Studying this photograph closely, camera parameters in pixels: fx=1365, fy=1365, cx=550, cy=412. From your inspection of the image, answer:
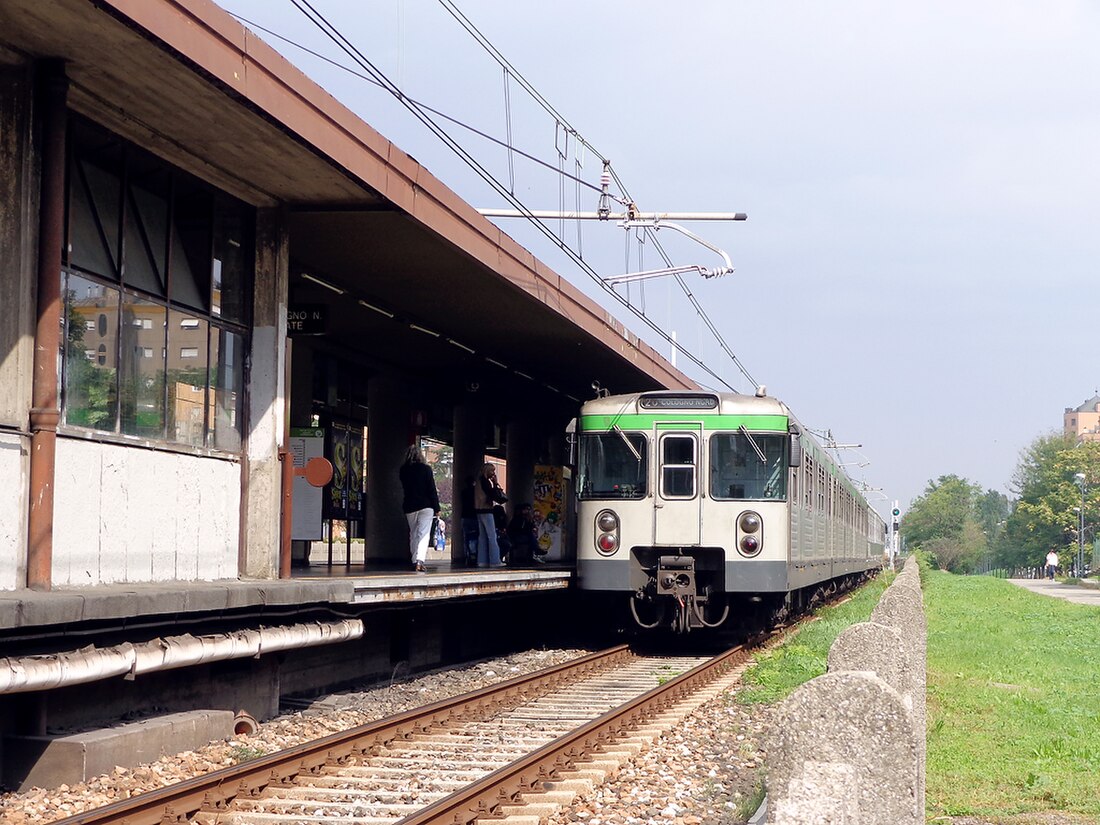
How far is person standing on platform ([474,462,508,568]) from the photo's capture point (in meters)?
18.3

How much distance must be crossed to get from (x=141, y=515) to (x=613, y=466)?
812 centimetres

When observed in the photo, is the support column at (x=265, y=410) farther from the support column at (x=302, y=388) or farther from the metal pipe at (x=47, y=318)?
the support column at (x=302, y=388)

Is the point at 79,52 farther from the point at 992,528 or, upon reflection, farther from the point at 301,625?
the point at 992,528

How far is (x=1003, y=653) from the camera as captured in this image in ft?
57.9

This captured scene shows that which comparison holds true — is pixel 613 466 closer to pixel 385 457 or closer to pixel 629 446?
pixel 629 446

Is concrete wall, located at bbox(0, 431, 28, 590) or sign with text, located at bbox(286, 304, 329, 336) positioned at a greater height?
sign with text, located at bbox(286, 304, 329, 336)

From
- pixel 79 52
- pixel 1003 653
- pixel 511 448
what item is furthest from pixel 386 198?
pixel 511 448

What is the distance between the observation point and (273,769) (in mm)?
7828

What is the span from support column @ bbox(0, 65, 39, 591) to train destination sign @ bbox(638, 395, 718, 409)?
958 centimetres

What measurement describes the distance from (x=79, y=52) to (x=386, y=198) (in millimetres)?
Result: 3055

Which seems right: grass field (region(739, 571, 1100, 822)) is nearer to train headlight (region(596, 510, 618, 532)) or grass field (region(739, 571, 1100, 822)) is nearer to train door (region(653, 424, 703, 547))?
train door (region(653, 424, 703, 547))

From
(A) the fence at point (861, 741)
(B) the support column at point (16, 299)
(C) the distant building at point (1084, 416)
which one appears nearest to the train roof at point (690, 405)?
(B) the support column at point (16, 299)

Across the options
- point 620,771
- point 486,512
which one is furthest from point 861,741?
point 486,512

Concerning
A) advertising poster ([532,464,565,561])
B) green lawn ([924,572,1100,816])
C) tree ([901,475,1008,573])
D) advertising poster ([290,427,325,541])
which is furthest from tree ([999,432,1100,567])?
advertising poster ([290,427,325,541])
